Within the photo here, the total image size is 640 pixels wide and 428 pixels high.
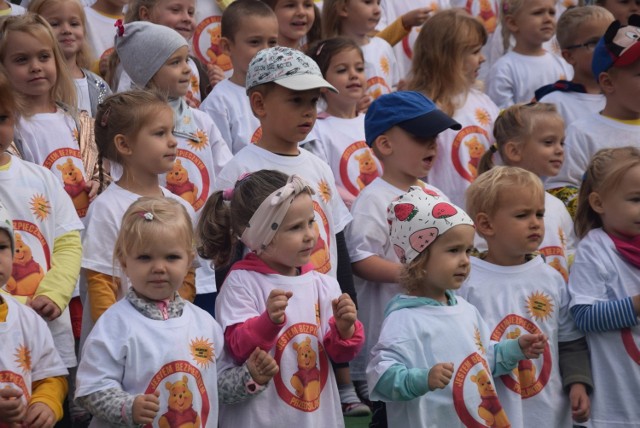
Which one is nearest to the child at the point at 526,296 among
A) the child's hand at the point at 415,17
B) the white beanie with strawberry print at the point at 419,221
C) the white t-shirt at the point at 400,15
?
the white beanie with strawberry print at the point at 419,221

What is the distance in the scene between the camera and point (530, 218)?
17.4ft

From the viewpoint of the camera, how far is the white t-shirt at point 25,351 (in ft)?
14.1

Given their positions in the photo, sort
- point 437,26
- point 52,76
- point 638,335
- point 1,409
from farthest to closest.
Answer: point 437,26 → point 52,76 → point 638,335 → point 1,409

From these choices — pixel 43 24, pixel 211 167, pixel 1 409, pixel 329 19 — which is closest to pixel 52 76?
pixel 43 24

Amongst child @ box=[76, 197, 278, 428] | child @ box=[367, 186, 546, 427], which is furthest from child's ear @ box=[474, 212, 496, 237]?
child @ box=[76, 197, 278, 428]

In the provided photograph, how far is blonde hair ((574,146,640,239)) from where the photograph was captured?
17.9 feet

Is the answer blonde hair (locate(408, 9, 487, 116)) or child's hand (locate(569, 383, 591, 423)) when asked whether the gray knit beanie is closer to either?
→ blonde hair (locate(408, 9, 487, 116))

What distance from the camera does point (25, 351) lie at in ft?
14.4

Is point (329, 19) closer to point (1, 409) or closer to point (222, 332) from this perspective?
point (222, 332)

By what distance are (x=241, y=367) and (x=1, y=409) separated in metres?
0.93

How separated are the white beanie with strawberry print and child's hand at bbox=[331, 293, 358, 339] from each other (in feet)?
1.58

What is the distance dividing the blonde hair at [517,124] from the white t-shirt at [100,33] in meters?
2.60

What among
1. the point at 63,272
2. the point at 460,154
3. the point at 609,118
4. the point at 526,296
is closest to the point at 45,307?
the point at 63,272

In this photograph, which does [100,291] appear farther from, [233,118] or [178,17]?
[178,17]
